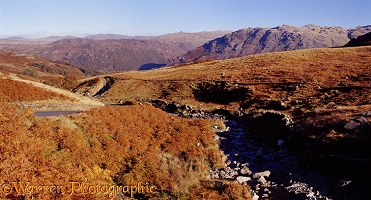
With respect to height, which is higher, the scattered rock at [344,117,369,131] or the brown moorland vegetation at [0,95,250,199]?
the scattered rock at [344,117,369,131]

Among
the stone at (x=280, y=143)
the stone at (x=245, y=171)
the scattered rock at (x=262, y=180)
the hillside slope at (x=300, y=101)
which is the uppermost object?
the hillside slope at (x=300, y=101)

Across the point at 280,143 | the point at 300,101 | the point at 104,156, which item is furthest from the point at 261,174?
the point at 300,101

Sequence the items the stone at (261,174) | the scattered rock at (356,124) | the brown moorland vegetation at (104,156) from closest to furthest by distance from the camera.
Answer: the brown moorland vegetation at (104,156) < the stone at (261,174) < the scattered rock at (356,124)

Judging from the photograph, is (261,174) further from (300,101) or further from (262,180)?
(300,101)

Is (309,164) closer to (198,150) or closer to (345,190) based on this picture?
(345,190)

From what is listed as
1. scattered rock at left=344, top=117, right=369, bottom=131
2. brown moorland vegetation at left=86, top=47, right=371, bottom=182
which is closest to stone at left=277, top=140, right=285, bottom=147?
brown moorland vegetation at left=86, top=47, right=371, bottom=182

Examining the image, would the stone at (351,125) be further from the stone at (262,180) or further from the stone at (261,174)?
the stone at (262,180)

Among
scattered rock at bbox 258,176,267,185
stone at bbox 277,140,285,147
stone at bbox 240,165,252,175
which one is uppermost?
stone at bbox 277,140,285,147

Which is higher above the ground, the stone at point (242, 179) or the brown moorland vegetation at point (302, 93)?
the brown moorland vegetation at point (302, 93)

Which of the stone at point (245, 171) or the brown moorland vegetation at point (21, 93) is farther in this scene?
the brown moorland vegetation at point (21, 93)

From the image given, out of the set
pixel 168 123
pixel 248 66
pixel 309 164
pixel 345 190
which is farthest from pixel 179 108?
pixel 248 66

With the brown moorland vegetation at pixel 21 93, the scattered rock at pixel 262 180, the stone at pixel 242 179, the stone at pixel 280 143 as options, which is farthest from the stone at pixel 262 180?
the brown moorland vegetation at pixel 21 93

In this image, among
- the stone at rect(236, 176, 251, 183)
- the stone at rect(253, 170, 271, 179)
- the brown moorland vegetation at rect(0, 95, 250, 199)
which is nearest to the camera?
the brown moorland vegetation at rect(0, 95, 250, 199)

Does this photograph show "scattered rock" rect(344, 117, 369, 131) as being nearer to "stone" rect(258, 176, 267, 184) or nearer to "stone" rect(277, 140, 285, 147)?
"stone" rect(277, 140, 285, 147)
